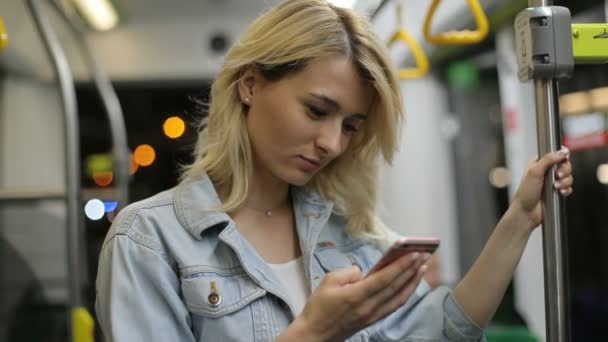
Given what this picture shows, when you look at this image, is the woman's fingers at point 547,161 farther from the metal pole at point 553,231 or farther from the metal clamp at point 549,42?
the metal clamp at point 549,42

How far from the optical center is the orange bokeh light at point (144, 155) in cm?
645

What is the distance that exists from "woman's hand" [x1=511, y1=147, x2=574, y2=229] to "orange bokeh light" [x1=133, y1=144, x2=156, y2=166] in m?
5.29

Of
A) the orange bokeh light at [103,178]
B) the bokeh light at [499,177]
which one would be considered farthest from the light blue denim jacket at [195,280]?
the orange bokeh light at [103,178]

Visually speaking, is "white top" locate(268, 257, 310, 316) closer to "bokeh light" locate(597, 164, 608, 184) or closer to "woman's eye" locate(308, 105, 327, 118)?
"woman's eye" locate(308, 105, 327, 118)

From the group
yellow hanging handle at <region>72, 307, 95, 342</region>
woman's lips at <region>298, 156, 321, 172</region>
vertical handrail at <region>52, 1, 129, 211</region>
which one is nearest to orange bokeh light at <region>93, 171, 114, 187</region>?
vertical handrail at <region>52, 1, 129, 211</region>

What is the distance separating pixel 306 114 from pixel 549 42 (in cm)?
50

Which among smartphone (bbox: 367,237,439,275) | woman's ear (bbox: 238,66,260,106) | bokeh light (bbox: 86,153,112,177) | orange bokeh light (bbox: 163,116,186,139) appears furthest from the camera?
orange bokeh light (bbox: 163,116,186,139)

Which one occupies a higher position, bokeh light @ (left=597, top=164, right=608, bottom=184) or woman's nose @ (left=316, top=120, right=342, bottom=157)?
bokeh light @ (left=597, top=164, right=608, bottom=184)

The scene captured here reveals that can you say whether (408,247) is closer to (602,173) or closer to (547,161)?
(547,161)

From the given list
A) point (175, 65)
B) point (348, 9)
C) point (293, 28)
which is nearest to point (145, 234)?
point (293, 28)

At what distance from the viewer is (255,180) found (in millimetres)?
1655

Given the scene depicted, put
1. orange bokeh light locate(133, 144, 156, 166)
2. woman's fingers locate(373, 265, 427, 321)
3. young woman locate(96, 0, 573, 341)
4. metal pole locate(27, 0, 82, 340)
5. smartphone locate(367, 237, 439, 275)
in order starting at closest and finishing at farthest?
smartphone locate(367, 237, 439, 275) < woman's fingers locate(373, 265, 427, 321) < young woman locate(96, 0, 573, 341) < metal pole locate(27, 0, 82, 340) < orange bokeh light locate(133, 144, 156, 166)

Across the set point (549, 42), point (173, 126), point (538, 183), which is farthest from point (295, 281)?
point (173, 126)

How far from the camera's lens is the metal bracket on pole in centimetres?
130
